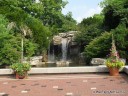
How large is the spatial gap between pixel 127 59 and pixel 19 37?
758 cm

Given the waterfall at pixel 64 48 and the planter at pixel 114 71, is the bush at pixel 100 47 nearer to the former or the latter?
the waterfall at pixel 64 48

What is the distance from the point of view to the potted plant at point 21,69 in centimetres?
1223

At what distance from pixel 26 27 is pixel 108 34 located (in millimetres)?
6914

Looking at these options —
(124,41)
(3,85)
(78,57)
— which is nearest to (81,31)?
(78,57)

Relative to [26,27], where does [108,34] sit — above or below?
below

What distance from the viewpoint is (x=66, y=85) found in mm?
10461

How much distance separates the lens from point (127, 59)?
21.5 meters

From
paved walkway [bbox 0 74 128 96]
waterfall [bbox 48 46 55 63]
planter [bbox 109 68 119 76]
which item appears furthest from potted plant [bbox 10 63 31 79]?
waterfall [bbox 48 46 55 63]

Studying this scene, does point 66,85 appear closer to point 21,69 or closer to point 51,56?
point 21,69

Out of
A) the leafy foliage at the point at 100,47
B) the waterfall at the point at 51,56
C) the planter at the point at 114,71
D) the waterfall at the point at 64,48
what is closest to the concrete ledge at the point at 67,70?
the planter at the point at 114,71

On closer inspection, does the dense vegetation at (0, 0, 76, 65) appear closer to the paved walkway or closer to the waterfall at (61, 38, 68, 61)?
the waterfall at (61, 38, 68, 61)

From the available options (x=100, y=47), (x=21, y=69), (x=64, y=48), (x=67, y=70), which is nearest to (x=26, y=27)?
(x=100, y=47)

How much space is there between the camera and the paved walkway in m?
9.02

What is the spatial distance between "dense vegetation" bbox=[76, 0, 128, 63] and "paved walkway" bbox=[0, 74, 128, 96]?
30.4 ft
